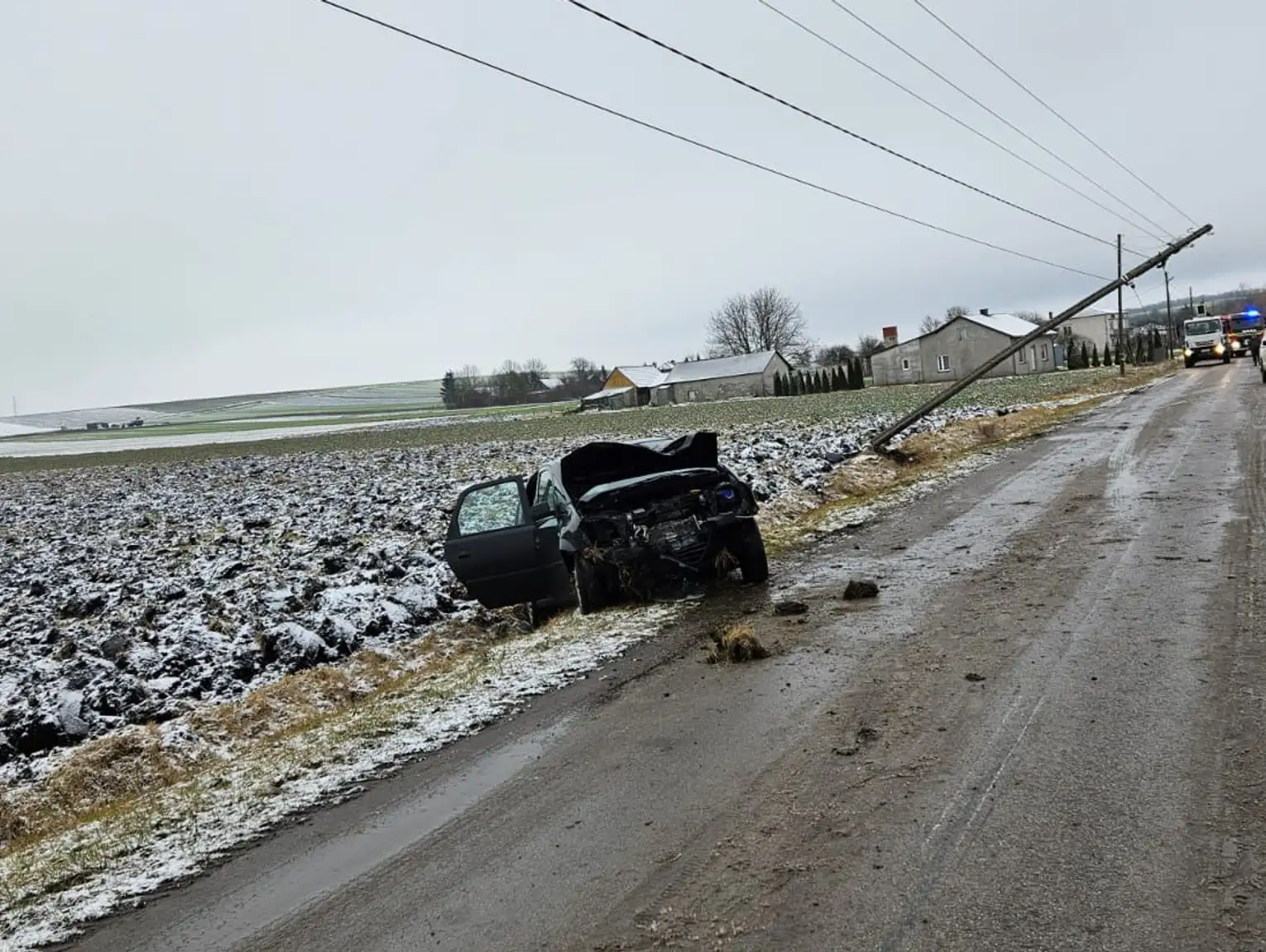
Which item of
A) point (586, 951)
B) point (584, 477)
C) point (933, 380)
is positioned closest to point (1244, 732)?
point (586, 951)

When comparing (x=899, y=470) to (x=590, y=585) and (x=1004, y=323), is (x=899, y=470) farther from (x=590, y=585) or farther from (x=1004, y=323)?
(x=1004, y=323)

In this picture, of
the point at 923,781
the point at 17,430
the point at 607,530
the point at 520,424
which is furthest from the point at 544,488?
the point at 17,430

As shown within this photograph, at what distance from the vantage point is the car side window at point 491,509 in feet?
31.6

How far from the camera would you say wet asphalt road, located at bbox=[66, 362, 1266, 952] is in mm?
3393

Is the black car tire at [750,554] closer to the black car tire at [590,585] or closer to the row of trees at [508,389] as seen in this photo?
the black car tire at [590,585]

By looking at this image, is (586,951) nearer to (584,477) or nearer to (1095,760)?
(1095,760)

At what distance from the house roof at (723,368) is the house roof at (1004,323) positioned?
22.1 m

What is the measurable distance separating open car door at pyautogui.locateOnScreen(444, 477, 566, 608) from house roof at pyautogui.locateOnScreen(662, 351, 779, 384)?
3816 inches

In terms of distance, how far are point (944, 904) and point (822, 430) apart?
88.1 ft

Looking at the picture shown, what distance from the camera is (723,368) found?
10850 centimetres

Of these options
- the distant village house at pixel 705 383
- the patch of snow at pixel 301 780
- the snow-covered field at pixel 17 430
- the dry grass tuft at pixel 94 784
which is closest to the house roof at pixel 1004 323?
the distant village house at pixel 705 383

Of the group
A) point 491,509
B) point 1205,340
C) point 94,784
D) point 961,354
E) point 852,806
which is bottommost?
point 94,784

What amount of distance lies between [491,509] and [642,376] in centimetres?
11293

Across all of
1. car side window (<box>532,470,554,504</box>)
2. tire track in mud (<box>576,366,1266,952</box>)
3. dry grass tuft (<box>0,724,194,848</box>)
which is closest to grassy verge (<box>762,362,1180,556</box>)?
car side window (<box>532,470,554,504</box>)
